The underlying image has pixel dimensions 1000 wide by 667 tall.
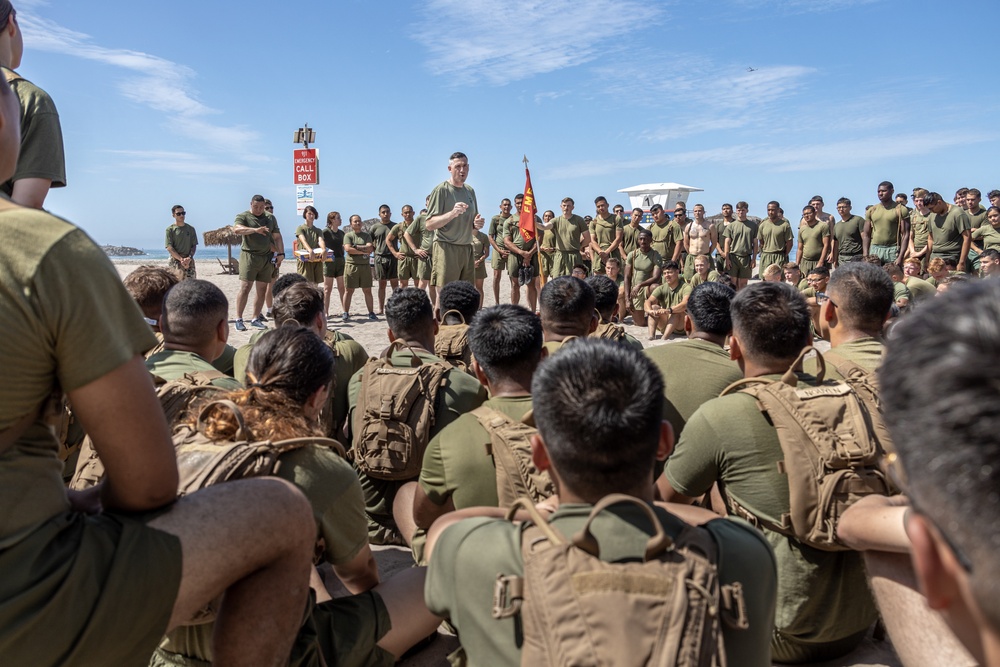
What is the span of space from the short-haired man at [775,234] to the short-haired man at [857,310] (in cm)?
1097

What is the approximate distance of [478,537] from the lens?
65.3 inches

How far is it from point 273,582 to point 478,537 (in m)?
0.60

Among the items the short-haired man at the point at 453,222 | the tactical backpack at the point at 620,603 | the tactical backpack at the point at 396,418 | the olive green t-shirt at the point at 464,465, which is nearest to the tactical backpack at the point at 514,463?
the olive green t-shirt at the point at 464,465

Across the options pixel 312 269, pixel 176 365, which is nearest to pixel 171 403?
pixel 176 365

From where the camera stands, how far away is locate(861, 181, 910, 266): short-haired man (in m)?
12.6

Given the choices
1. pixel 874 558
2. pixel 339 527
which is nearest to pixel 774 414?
pixel 874 558

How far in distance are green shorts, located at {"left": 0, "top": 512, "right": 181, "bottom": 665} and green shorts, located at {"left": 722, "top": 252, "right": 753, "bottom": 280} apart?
44.4 ft

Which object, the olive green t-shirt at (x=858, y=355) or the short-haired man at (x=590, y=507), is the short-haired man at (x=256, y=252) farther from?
the short-haired man at (x=590, y=507)

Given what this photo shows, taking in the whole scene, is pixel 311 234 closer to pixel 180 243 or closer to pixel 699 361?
pixel 180 243

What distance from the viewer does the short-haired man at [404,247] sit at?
1435 cm

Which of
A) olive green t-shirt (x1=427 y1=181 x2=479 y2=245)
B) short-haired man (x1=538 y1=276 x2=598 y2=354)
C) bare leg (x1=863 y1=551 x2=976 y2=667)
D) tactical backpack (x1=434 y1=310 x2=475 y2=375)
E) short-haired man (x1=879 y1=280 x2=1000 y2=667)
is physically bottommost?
bare leg (x1=863 y1=551 x2=976 y2=667)

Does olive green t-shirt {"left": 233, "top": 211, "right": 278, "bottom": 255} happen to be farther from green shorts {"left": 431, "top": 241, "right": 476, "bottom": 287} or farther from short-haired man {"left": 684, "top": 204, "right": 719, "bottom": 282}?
short-haired man {"left": 684, "top": 204, "right": 719, "bottom": 282}

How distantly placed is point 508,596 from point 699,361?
246 centimetres

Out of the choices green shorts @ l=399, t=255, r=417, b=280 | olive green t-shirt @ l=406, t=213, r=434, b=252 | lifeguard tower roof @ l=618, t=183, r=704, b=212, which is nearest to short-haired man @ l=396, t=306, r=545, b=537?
olive green t-shirt @ l=406, t=213, r=434, b=252
